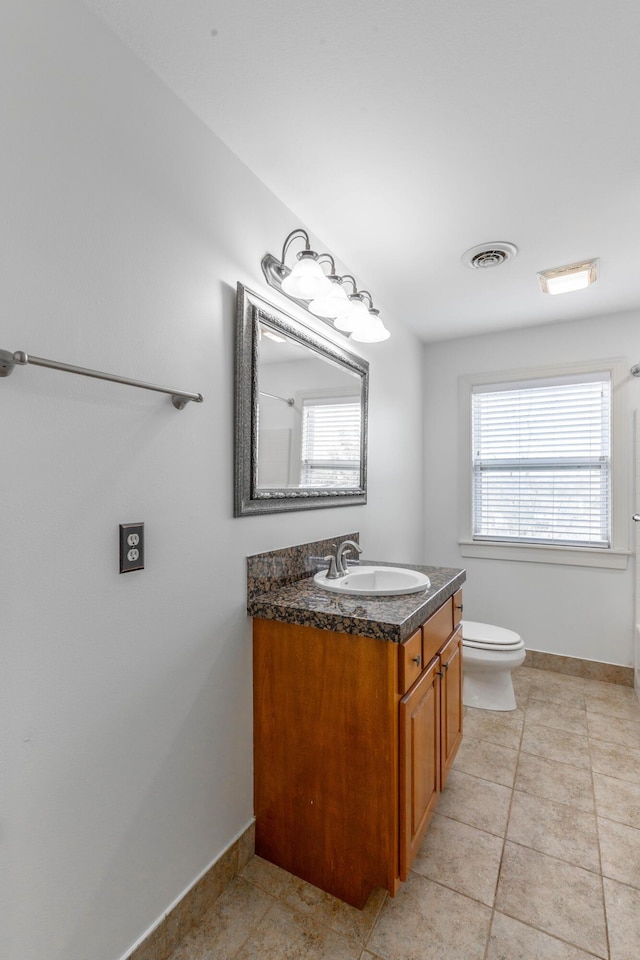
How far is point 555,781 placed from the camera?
1986 mm

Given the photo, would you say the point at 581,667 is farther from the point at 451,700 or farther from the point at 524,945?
the point at 524,945

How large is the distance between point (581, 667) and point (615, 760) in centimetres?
97

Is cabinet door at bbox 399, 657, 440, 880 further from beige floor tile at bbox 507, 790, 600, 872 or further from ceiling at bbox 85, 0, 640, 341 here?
ceiling at bbox 85, 0, 640, 341

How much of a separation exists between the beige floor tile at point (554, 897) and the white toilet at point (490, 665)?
0.94 metres

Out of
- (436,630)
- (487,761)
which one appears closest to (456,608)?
(436,630)

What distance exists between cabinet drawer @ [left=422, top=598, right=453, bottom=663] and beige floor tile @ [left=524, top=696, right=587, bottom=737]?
1.10 meters

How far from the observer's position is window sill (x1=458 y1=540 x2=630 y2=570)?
2.95 metres

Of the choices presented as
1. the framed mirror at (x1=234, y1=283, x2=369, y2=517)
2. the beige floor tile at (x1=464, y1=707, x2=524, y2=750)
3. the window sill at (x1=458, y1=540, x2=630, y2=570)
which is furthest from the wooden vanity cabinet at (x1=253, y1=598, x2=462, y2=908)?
the window sill at (x1=458, y1=540, x2=630, y2=570)

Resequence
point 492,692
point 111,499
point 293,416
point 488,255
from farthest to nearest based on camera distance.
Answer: point 492,692 → point 488,255 → point 293,416 → point 111,499

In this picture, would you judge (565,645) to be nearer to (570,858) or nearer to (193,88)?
(570,858)

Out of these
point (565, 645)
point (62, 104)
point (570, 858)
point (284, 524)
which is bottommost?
point (570, 858)

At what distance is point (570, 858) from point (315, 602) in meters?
1.25

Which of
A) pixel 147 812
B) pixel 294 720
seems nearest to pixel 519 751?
pixel 294 720

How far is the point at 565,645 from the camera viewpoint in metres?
3.09
